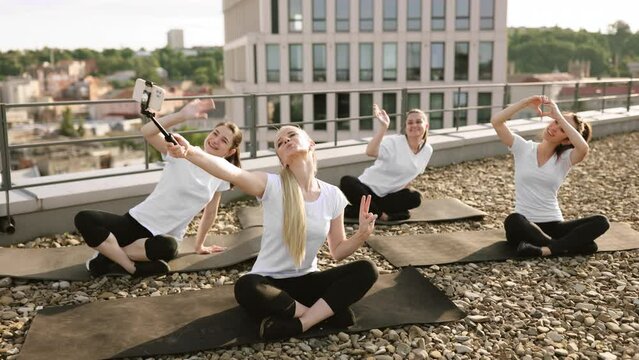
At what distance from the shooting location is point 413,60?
157ft

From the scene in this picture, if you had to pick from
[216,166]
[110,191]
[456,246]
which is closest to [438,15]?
[110,191]

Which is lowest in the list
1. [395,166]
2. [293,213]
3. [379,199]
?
[379,199]

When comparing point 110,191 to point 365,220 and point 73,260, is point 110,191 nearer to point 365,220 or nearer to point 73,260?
point 73,260

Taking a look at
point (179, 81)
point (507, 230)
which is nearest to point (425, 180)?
point (507, 230)

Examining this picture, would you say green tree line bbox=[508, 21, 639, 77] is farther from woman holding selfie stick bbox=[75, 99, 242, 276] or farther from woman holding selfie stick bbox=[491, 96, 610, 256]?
woman holding selfie stick bbox=[75, 99, 242, 276]

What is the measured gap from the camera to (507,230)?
5988 mm

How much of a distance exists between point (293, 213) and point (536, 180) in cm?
290

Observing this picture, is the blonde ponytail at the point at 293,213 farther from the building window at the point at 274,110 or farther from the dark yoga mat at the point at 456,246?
the building window at the point at 274,110

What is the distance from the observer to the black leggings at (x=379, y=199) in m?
7.19

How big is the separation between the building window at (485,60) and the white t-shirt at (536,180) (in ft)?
139

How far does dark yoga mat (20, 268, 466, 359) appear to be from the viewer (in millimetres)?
3941

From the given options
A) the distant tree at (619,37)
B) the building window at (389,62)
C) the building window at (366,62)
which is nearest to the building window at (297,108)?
the building window at (366,62)

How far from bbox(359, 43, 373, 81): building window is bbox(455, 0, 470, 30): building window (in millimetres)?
6365

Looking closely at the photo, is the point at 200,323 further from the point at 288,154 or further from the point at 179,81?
the point at 179,81
